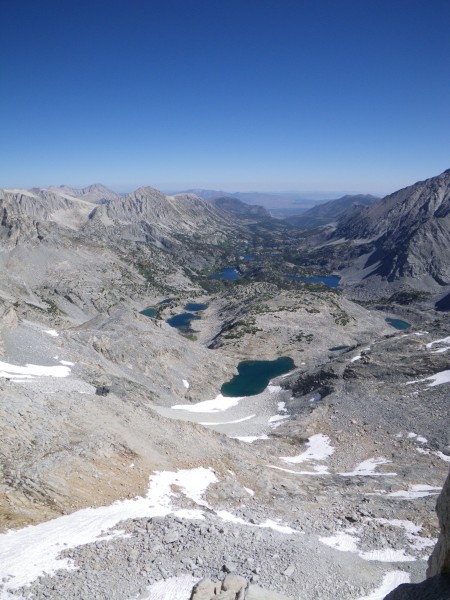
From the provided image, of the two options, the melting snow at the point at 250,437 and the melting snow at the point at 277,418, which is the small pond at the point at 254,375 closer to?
the melting snow at the point at 277,418

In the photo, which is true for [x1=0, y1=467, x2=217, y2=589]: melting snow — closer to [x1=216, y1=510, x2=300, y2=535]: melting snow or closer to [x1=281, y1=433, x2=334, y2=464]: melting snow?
[x1=216, y1=510, x2=300, y2=535]: melting snow

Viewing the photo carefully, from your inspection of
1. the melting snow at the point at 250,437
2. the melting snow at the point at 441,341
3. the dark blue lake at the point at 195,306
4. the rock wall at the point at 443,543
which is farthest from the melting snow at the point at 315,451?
the dark blue lake at the point at 195,306

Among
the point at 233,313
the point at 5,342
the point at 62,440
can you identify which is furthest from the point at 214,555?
the point at 233,313

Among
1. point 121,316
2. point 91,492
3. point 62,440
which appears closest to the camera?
point 91,492

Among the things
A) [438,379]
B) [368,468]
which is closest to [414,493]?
[368,468]

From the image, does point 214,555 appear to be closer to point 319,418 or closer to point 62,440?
point 62,440

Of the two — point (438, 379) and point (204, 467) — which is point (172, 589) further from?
point (438, 379)
